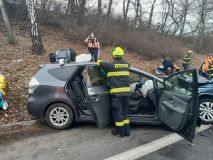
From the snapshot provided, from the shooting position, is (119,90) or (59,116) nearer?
(119,90)

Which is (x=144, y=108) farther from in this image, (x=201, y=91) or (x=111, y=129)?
(x=201, y=91)

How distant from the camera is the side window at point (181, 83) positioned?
18.1 feet

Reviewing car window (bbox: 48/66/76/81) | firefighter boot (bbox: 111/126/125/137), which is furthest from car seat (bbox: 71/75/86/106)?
firefighter boot (bbox: 111/126/125/137)

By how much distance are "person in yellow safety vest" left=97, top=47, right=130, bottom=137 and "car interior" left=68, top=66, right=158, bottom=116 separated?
13.0 inches

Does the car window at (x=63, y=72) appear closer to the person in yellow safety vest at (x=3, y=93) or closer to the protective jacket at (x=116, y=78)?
the protective jacket at (x=116, y=78)

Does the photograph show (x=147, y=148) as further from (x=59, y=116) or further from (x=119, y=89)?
(x=59, y=116)

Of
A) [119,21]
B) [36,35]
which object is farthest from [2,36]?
[119,21]

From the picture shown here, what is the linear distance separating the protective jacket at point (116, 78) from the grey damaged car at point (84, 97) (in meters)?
0.26

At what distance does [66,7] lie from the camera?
22828 mm

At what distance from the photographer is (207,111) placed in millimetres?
7156

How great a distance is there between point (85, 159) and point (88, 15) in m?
18.9

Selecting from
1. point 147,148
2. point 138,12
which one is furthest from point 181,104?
point 138,12

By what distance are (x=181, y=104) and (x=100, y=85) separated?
1.70 meters

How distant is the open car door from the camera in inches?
214
